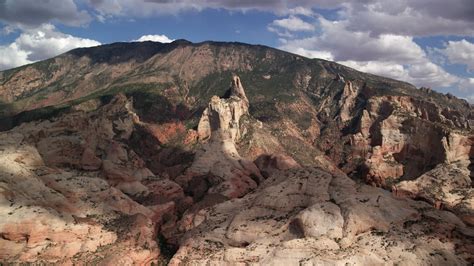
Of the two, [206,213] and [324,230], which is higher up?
[324,230]

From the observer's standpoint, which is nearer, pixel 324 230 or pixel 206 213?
pixel 324 230

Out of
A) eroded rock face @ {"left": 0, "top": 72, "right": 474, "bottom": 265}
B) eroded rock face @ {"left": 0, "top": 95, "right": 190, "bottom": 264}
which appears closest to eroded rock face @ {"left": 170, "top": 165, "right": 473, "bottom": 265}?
eroded rock face @ {"left": 0, "top": 72, "right": 474, "bottom": 265}

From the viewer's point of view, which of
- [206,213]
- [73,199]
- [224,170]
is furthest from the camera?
[224,170]

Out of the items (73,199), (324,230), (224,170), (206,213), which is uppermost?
(73,199)

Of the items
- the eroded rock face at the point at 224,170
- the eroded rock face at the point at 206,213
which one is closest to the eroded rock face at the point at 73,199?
the eroded rock face at the point at 206,213

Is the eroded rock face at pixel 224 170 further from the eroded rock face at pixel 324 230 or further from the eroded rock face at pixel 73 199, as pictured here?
the eroded rock face at pixel 324 230

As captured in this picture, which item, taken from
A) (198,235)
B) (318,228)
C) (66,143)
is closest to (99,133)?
(66,143)

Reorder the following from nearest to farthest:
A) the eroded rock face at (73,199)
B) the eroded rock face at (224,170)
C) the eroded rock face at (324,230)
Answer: the eroded rock face at (324,230)
the eroded rock face at (73,199)
the eroded rock face at (224,170)

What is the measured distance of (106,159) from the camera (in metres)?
144

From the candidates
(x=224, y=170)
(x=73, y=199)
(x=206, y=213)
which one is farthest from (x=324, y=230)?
(x=224, y=170)

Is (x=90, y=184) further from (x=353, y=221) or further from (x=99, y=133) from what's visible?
(x=353, y=221)

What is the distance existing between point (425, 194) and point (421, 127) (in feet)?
194

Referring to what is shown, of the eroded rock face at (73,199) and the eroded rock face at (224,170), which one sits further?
the eroded rock face at (224,170)

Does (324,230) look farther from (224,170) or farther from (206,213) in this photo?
(224,170)
